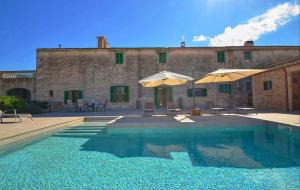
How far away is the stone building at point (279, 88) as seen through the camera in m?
12.0

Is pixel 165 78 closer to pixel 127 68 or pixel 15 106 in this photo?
pixel 127 68

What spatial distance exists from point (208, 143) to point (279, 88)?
8.98 meters

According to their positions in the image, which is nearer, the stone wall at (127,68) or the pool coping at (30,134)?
the pool coping at (30,134)

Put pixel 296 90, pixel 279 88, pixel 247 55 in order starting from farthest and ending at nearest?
pixel 247 55
pixel 296 90
pixel 279 88

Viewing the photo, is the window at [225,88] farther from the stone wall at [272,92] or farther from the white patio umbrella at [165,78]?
the white patio umbrella at [165,78]

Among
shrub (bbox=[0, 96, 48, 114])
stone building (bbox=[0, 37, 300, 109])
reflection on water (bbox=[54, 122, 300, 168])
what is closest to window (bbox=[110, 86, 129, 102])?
stone building (bbox=[0, 37, 300, 109])

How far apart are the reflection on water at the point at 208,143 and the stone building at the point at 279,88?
5.92 metres

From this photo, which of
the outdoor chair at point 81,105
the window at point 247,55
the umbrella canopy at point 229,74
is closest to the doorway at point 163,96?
the outdoor chair at point 81,105

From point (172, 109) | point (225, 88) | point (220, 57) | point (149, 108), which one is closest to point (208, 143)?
point (172, 109)

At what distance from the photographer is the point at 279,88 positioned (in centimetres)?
1272

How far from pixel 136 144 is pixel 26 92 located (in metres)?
15.5

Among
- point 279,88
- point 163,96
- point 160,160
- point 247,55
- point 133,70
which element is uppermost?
point 247,55

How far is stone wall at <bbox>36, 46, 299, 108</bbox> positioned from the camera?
16922mm

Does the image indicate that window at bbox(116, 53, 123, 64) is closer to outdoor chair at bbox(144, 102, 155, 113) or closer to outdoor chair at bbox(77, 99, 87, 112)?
outdoor chair at bbox(77, 99, 87, 112)
